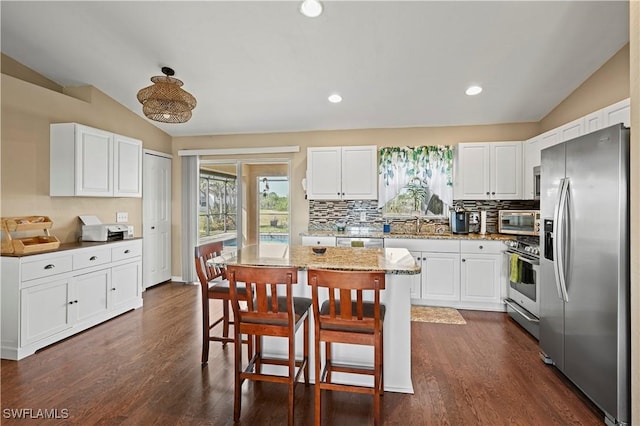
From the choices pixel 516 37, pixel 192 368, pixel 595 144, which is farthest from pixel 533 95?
pixel 192 368

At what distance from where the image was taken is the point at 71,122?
3.90m

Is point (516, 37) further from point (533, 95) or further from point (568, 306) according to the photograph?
point (568, 306)

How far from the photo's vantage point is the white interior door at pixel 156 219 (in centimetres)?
504

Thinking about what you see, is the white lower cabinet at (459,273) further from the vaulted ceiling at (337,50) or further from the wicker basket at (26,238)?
the wicker basket at (26,238)

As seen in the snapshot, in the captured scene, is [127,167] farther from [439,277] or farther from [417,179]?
[439,277]

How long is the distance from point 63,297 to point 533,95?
564cm

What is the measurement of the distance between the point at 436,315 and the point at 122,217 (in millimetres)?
4489

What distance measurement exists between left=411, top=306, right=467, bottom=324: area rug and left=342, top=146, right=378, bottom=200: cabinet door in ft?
5.43

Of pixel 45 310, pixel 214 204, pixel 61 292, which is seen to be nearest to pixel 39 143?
pixel 61 292

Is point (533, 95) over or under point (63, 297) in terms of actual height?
over

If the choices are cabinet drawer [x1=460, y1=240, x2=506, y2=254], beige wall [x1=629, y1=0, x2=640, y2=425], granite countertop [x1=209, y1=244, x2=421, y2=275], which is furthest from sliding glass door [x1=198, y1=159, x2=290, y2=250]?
beige wall [x1=629, y1=0, x2=640, y2=425]

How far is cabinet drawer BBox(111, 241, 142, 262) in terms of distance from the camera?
3807mm

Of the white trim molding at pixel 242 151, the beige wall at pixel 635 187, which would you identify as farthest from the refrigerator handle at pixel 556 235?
the white trim molding at pixel 242 151

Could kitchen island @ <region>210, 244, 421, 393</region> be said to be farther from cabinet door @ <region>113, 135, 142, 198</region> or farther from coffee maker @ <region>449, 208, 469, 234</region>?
cabinet door @ <region>113, 135, 142, 198</region>
